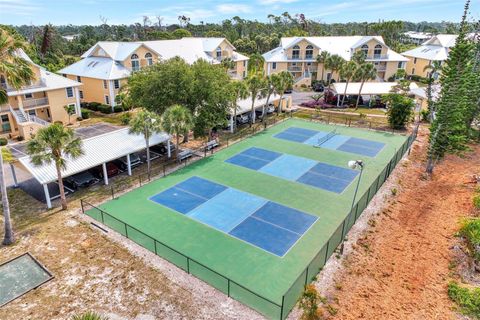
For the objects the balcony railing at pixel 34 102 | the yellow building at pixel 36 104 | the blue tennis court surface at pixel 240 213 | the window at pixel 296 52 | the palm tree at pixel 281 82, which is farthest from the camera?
the window at pixel 296 52

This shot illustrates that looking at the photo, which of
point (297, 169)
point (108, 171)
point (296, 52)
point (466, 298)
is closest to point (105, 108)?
point (108, 171)

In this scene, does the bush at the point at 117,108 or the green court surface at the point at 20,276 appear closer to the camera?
the green court surface at the point at 20,276

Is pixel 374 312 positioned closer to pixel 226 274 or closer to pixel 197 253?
pixel 226 274

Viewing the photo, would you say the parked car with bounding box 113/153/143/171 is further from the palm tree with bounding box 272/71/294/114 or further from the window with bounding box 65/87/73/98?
the palm tree with bounding box 272/71/294/114

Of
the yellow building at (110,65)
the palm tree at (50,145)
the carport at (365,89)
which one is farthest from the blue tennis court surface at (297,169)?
the carport at (365,89)

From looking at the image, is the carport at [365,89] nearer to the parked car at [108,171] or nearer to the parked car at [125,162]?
the parked car at [125,162]

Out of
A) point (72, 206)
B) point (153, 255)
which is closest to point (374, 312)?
point (153, 255)
